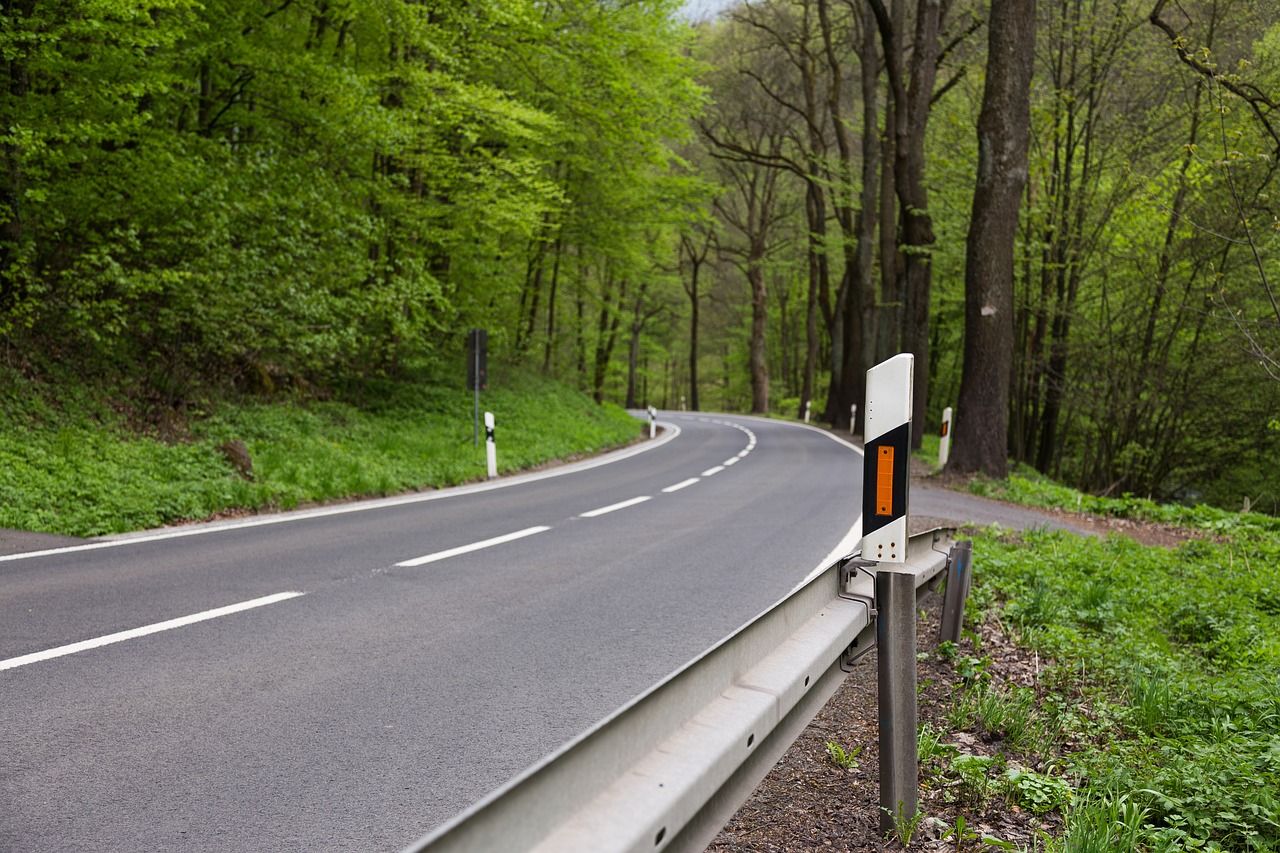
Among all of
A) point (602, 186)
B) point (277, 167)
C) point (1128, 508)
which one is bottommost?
point (1128, 508)

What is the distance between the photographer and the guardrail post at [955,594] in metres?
5.45

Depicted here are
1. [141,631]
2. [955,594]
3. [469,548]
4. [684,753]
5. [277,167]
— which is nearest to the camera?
[684,753]

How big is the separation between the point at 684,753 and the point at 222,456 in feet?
37.5

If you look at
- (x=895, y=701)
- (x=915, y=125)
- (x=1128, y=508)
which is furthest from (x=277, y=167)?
(x=1128, y=508)

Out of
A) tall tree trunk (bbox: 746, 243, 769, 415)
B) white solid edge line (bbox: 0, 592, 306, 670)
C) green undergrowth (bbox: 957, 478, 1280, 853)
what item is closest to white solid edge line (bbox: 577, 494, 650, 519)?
green undergrowth (bbox: 957, 478, 1280, 853)

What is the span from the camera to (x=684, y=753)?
2.00 meters

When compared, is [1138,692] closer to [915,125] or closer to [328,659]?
[328,659]

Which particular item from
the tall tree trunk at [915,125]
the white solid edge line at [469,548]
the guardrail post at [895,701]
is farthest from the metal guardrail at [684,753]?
the tall tree trunk at [915,125]

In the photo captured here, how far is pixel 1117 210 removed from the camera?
64.5 feet

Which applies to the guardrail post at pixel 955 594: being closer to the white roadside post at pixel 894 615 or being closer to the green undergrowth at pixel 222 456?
the white roadside post at pixel 894 615

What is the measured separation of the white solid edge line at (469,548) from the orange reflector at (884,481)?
17.1 feet

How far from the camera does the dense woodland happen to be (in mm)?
11516

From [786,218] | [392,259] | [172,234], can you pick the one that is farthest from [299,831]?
[786,218]

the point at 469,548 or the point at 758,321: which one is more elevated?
the point at 758,321
